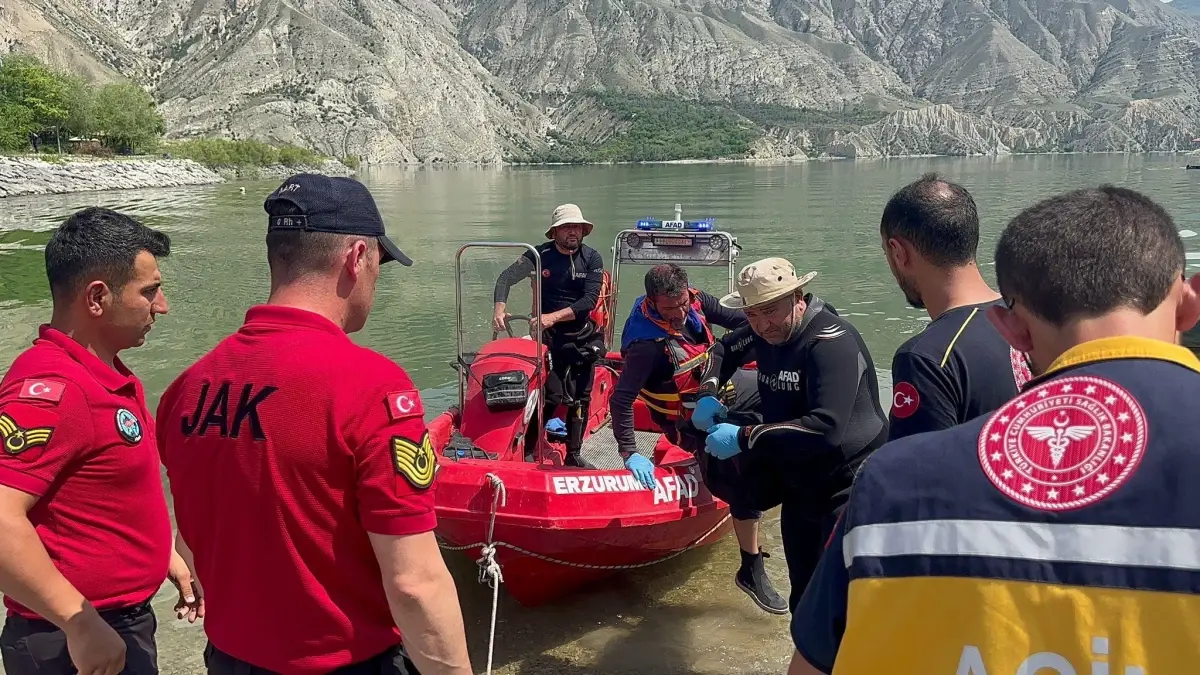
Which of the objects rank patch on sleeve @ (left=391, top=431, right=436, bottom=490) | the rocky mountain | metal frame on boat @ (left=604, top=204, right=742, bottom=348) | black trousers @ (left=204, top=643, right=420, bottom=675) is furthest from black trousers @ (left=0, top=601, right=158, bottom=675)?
the rocky mountain

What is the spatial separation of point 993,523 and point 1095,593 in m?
0.12

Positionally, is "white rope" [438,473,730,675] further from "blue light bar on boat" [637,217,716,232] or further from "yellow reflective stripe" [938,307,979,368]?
"blue light bar on boat" [637,217,716,232]

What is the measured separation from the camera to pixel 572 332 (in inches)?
233

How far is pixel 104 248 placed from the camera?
224 centimetres

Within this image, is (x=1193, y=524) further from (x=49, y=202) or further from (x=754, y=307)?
(x=49, y=202)

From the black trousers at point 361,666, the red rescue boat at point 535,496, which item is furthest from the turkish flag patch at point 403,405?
the red rescue boat at point 535,496

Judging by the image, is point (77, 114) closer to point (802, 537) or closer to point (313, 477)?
point (802, 537)

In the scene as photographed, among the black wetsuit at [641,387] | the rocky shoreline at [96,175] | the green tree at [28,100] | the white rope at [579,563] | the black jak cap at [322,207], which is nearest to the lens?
the black jak cap at [322,207]

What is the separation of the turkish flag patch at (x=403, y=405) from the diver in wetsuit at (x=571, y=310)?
416 cm

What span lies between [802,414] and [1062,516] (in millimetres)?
2396

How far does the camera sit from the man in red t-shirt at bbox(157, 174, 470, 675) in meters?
1.57

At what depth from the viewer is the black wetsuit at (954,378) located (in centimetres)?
207

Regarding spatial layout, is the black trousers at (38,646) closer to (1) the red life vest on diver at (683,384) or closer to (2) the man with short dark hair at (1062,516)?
(2) the man with short dark hair at (1062,516)

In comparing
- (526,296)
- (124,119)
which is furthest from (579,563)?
(124,119)
